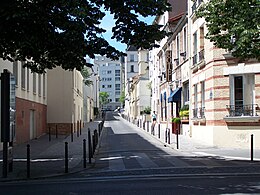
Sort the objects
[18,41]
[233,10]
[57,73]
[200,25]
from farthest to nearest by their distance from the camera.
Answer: [57,73]
[200,25]
[233,10]
[18,41]

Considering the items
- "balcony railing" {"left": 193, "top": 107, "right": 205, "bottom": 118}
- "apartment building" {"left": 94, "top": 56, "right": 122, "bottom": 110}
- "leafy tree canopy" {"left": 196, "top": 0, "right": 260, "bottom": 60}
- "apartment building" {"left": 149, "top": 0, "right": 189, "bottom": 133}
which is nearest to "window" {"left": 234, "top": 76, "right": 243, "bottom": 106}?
"balcony railing" {"left": 193, "top": 107, "right": 205, "bottom": 118}

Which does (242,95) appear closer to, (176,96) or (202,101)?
(202,101)

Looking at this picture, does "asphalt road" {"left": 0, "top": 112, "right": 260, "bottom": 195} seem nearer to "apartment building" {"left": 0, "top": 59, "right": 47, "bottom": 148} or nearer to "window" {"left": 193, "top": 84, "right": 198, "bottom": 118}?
"apartment building" {"left": 0, "top": 59, "right": 47, "bottom": 148}

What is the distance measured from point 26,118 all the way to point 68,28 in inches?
677

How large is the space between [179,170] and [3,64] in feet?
38.3

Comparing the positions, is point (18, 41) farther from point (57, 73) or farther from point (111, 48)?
point (57, 73)

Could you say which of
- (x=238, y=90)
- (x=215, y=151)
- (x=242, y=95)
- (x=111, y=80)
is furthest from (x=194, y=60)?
(x=111, y=80)

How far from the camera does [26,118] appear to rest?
29.1m

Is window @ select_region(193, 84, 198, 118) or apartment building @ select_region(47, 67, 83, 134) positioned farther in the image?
apartment building @ select_region(47, 67, 83, 134)

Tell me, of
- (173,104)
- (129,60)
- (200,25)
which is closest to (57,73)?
(173,104)

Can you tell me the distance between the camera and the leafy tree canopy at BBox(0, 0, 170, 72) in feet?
40.7

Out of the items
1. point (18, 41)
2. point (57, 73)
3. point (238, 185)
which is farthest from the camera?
point (57, 73)

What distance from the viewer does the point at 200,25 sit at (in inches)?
1069

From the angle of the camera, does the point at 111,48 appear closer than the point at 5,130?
No
